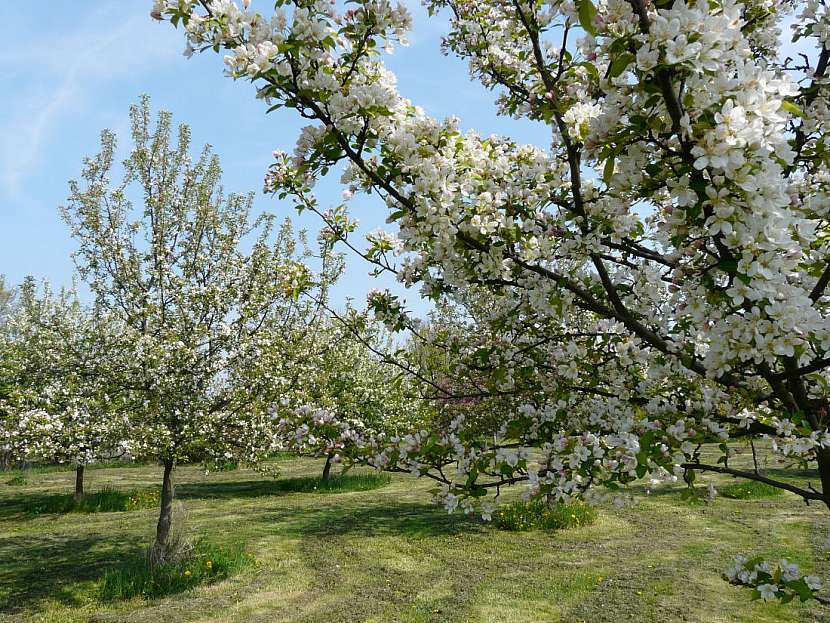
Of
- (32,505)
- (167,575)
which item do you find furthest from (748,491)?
(32,505)

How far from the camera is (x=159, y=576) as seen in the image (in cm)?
824

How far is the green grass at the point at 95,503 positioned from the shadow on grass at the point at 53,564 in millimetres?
3081

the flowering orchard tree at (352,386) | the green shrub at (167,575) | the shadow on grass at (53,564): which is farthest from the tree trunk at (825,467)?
the shadow on grass at (53,564)

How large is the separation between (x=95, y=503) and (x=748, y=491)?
16613mm

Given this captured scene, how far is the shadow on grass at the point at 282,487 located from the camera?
57.7 feet

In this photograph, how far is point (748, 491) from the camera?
44.3 feet

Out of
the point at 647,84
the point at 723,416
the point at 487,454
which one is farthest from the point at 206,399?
the point at 647,84

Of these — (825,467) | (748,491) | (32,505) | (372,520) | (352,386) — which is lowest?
(32,505)

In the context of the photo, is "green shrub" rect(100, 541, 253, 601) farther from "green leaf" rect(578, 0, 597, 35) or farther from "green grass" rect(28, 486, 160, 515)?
"green leaf" rect(578, 0, 597, 35)

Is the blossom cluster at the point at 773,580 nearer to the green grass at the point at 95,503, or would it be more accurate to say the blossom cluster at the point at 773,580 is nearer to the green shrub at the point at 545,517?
the green shrub at the point at 545,517

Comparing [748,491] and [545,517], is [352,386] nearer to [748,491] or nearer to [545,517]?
[545,517]

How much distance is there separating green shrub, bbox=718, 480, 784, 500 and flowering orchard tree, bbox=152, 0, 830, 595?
11157 mm

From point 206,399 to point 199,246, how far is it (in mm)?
2712

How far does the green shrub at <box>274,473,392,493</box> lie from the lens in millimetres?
18109
